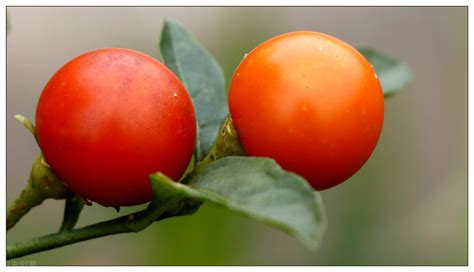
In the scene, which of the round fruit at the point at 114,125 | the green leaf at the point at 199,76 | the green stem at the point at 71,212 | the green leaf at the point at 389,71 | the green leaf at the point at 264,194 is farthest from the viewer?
the green leaf at the point at 389,71

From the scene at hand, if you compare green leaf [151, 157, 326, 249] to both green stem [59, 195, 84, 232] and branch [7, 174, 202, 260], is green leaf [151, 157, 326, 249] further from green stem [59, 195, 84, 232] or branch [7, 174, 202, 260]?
green stem [59, 195, 84, 232]

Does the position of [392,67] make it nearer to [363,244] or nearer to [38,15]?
[363,244]

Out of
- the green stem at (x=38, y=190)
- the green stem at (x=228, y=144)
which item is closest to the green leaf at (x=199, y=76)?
the green stem at (x=228, y=144)

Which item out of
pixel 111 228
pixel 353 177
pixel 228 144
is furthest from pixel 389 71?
pixel 353 177

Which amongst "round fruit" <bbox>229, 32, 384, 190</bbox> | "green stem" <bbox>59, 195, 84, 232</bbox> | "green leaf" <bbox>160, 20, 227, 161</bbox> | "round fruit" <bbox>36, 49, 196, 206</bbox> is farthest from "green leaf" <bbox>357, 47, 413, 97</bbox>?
"green stem" <bbox>59, 195, 84, 232</bbox>

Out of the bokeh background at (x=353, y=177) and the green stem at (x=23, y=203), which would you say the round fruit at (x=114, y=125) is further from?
the bokeh background at (x=353, y=177)

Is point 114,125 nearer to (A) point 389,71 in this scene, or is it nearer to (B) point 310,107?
(B) point 310,107
